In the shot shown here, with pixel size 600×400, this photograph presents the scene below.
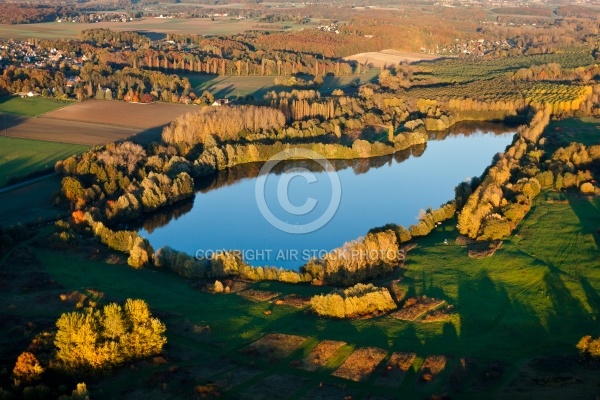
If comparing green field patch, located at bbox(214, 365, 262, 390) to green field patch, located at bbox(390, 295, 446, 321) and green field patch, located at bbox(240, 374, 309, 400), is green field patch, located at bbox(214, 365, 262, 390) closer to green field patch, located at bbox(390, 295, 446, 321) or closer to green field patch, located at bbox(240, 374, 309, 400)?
green field patch, located at bbox(240, 374, 309, 400)

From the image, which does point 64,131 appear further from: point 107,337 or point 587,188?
point 587,188

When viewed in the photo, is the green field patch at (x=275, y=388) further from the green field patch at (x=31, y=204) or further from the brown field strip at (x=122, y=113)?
the brown field strip at (x=122, y=113)

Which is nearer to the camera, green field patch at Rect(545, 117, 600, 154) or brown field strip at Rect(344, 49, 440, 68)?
green field patch at Rect(545, 117, 600, 154)

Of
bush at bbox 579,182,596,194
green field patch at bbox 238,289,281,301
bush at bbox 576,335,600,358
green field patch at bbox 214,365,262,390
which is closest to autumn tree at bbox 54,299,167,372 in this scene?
green field patch at bbox 214,365,262,390

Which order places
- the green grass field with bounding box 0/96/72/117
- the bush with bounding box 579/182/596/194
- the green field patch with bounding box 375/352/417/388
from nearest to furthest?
1. the green field patch with bounding box 375/352/417/388
2. the bush with bounding box 579/182/596/194
3. the green grass field with bounding box 0/96/72/117

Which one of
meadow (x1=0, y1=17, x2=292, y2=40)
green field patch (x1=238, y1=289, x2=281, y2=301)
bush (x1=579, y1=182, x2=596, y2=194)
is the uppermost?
meadow (x1=0, y1=17, x2=292, y2=40)

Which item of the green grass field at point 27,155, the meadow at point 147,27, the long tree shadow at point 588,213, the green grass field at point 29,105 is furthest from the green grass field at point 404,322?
the meadow at point 147,27

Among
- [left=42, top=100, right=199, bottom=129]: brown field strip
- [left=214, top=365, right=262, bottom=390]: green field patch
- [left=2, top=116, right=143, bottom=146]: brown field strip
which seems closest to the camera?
[left=214, top=365, right=262, bottom=390]: green field patch
